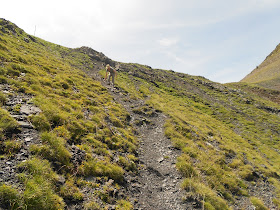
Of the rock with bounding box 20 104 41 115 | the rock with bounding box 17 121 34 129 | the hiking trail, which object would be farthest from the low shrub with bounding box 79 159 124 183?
the rock with bounding box 20 104 41 115

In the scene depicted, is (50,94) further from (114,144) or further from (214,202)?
(214,202)

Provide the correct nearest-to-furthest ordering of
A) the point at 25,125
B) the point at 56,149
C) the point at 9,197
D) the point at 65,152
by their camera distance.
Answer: the point at 9,197, the point at 56,149, the point at 65,152, the point at 25,125

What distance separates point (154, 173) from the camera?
12453mm

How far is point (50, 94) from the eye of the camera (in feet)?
47.0

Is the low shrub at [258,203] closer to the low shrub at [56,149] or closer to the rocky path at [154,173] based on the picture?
the rocky path at [154,173]

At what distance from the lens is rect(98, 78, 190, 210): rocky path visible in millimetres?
9828

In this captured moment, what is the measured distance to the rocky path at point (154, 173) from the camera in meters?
9.83

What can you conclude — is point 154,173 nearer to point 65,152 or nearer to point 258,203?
point 65,152

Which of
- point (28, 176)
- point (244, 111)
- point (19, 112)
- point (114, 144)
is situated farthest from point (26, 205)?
point (244, 111)

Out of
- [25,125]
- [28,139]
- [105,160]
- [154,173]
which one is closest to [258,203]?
[154,173]

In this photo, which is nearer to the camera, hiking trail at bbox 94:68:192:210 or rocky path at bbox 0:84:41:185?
rocky path at bbox 0:84:41:185

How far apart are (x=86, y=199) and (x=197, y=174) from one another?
881cm

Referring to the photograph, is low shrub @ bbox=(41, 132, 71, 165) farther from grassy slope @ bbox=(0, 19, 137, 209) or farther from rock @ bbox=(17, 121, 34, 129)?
rock @ bbox=(17, 121, 34, 129)

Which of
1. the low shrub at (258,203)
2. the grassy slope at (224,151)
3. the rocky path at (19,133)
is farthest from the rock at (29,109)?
the low shrub at (258,203)
